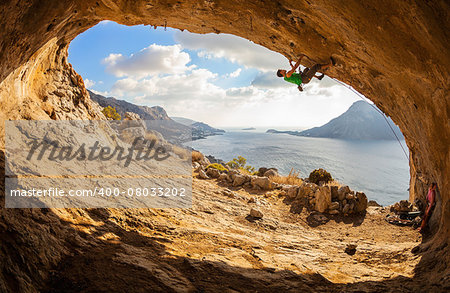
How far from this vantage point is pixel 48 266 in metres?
3.36

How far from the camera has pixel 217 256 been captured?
510cm

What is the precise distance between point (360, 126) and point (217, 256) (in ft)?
546

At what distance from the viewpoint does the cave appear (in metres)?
3.56

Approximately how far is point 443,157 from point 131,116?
17.8 metres

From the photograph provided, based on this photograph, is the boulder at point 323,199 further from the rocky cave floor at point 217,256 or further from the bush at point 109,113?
the bush at point 109,113

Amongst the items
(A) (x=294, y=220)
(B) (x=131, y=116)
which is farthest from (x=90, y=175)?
(B) (x=131, y=116)

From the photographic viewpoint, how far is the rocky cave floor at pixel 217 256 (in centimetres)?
364

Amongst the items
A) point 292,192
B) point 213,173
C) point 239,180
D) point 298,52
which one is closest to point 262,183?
point 239,180

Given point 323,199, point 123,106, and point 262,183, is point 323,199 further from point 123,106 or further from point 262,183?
point 123,106

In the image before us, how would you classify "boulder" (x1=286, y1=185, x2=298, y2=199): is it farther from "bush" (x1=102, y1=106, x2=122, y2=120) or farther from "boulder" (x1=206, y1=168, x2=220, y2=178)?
"bush" (x1=102, y1=106, x2=122, y2=120)

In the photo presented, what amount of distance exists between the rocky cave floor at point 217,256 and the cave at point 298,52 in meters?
0.49

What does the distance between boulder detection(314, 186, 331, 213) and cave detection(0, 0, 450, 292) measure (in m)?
3.30

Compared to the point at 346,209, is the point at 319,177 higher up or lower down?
higher up

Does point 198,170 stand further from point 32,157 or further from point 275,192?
point 32,157
